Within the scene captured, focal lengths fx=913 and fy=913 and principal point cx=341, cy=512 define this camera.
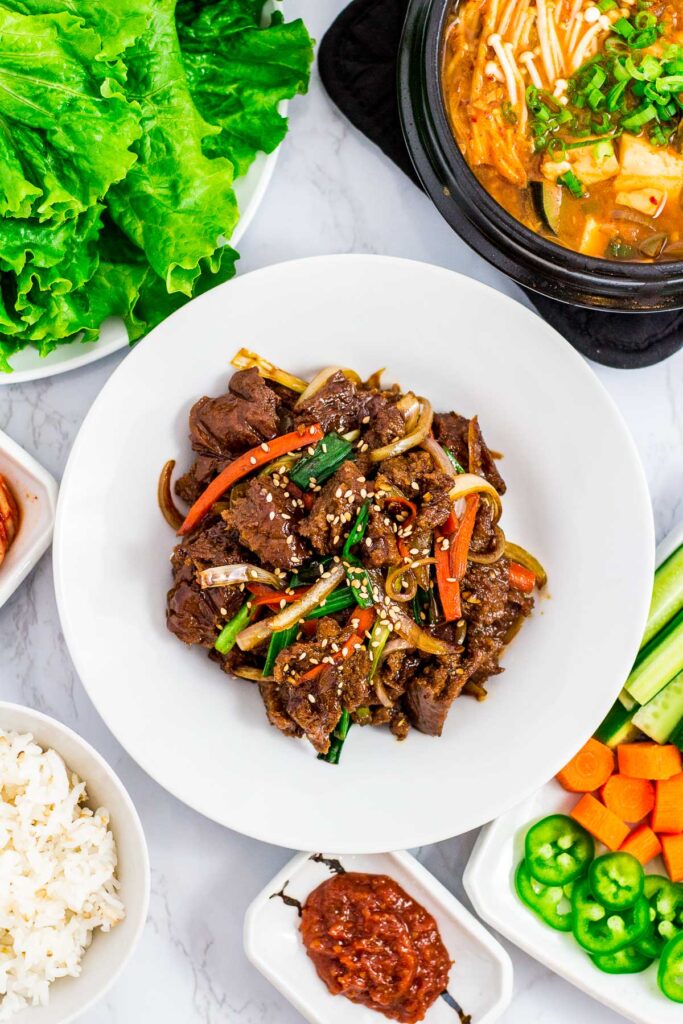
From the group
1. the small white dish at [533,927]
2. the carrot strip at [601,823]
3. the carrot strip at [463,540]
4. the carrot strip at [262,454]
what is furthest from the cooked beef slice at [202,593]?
the carrot strip at [601,823]

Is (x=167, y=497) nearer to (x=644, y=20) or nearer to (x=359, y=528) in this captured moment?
(x=359, y=528)

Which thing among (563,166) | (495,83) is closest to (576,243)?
(563,166)

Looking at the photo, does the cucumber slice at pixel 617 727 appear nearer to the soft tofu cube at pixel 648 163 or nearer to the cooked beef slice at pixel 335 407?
the cooked beef slice at pixel 335 407

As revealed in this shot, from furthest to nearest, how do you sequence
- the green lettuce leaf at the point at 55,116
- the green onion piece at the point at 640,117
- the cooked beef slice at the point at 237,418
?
the cooked beef slice at the point at 237,418 → the green onion piece at the point at 640,117 → the green lettuce leaf at the point at 55,116

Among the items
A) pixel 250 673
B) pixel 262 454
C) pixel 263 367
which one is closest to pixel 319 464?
pixel 262 454

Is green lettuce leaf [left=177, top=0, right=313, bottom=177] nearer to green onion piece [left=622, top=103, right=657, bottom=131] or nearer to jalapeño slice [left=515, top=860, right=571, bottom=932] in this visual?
green onion piece [left=622, top=103, right=657, bottom=131]
